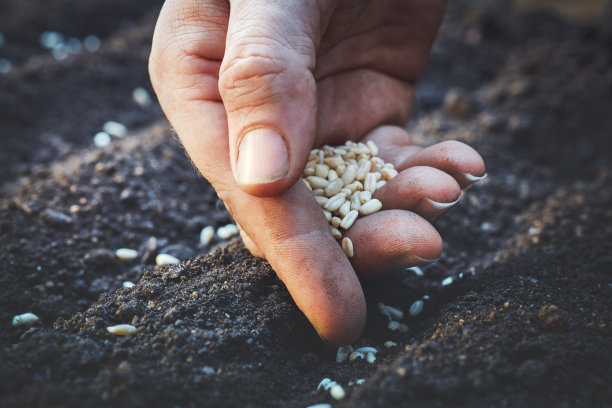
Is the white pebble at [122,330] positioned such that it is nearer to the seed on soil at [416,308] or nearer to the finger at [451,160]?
the seed on soil at [416,308]

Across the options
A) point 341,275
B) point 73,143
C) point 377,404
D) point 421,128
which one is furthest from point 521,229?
point 73,143

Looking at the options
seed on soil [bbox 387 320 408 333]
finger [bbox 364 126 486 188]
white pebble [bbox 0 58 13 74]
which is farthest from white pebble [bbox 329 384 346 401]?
white pebble [bbox 0 58 13 74]

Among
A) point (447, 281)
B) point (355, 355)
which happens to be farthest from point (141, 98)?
point (355, 355)

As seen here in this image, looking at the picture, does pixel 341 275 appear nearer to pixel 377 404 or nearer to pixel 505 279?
pixel 377 404

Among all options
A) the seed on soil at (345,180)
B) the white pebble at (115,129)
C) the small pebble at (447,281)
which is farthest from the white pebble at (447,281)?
the white pebble at (115,129)

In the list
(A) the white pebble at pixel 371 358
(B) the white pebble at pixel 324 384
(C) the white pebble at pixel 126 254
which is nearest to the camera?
(B) the white pebble at pixel 324 384

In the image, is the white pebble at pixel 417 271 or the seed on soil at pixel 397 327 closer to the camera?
the seed on soil at pixel 397 327
